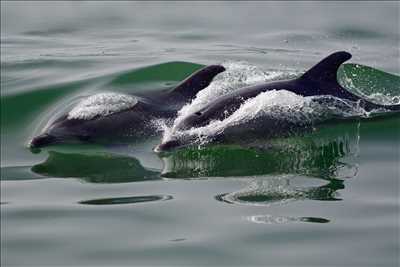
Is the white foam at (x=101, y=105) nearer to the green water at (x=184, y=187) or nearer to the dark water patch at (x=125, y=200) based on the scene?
the green water at (x=184, y=187)

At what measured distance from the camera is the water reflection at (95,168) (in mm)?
9680

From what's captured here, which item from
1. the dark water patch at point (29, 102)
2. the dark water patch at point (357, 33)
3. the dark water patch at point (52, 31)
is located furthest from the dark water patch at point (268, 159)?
the dark water patch at point (52, 31)

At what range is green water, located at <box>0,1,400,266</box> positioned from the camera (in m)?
7.85

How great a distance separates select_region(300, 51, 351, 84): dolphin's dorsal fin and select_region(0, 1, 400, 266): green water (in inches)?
23.3

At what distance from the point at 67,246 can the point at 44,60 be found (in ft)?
27.6

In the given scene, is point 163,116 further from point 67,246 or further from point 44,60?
point 44,60

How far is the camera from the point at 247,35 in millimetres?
19344

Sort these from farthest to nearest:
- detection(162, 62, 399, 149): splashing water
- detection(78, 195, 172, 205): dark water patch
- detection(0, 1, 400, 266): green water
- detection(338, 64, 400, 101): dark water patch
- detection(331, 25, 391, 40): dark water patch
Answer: detection(331, 25, 391, 40): dark water patch < detection(338, 64, 400, 101): dark water patch < detection(162, 62, 399, 149): splashing water < detection(78, 195, 172, 205): dark water patch < detection(0, 1, 400, 266): green water

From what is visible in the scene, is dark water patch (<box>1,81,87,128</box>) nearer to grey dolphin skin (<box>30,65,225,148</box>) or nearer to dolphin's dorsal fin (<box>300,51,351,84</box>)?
grey dolphin skin (<box>30,65,225,148</box>)

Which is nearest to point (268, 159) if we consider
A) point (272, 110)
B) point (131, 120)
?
point (272, 110)

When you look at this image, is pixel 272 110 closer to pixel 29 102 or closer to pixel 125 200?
pixel 125 200

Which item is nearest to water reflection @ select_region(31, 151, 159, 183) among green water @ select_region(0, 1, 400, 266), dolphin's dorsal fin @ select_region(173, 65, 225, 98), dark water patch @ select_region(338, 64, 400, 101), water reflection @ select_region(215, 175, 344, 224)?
green water @ select_region(0, 1, 400, 266)

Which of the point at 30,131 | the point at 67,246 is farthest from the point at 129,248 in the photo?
the point at 30,131

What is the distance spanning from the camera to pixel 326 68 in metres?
11.2
